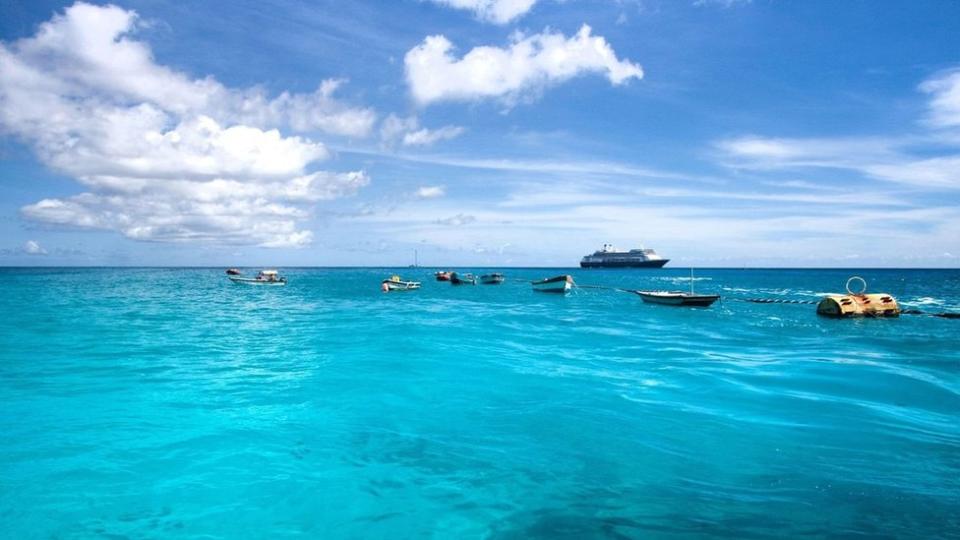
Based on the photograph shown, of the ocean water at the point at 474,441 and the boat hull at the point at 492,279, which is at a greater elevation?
the boat hull at the point at 492,279

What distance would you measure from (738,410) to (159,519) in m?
13.8

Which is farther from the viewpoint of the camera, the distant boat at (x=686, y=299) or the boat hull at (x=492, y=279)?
the boat hull at (x=492, y=279)

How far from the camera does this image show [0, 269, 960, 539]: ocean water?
314 inches

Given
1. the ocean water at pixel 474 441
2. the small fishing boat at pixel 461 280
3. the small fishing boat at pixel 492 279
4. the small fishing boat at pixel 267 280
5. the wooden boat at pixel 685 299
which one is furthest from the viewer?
the small fishing boat at pixel 461 280

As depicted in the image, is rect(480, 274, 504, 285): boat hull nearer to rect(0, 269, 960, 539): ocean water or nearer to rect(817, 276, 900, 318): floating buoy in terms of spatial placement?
rect(817, 276, 900, 318): floating buoy

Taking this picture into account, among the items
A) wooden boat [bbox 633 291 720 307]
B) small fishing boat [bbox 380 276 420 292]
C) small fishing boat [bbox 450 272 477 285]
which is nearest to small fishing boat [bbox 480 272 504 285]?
small fishing boat [bbox 450 272 477 285]

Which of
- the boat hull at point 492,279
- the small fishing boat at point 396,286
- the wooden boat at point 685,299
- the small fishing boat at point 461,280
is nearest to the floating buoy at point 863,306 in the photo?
the wooden boat at point 685,299

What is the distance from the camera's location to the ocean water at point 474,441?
7984 mm

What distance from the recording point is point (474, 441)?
454 inches

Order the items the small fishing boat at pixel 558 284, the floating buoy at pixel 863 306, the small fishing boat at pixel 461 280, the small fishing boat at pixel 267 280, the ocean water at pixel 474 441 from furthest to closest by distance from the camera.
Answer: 1. the small fishing boat at pixel 461 280
2. the small fishing boat at pixel 267 280
3. the small fishing boat at pixel 558 284
4. the floating buoy at pixel 863 306
5. the ocean water at pixel 474 441

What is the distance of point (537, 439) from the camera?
11.6m

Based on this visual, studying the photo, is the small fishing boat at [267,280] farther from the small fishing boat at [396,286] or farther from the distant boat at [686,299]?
the distant boat at [686,299]

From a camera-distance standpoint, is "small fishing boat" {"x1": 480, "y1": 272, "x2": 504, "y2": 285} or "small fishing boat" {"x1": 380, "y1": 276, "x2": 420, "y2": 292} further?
"small fishing boat" {"x1": 480, "y1": 272, "x2": 504, "y2": 285}

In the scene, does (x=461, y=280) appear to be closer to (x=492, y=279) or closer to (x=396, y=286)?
(x=492, y=279)
